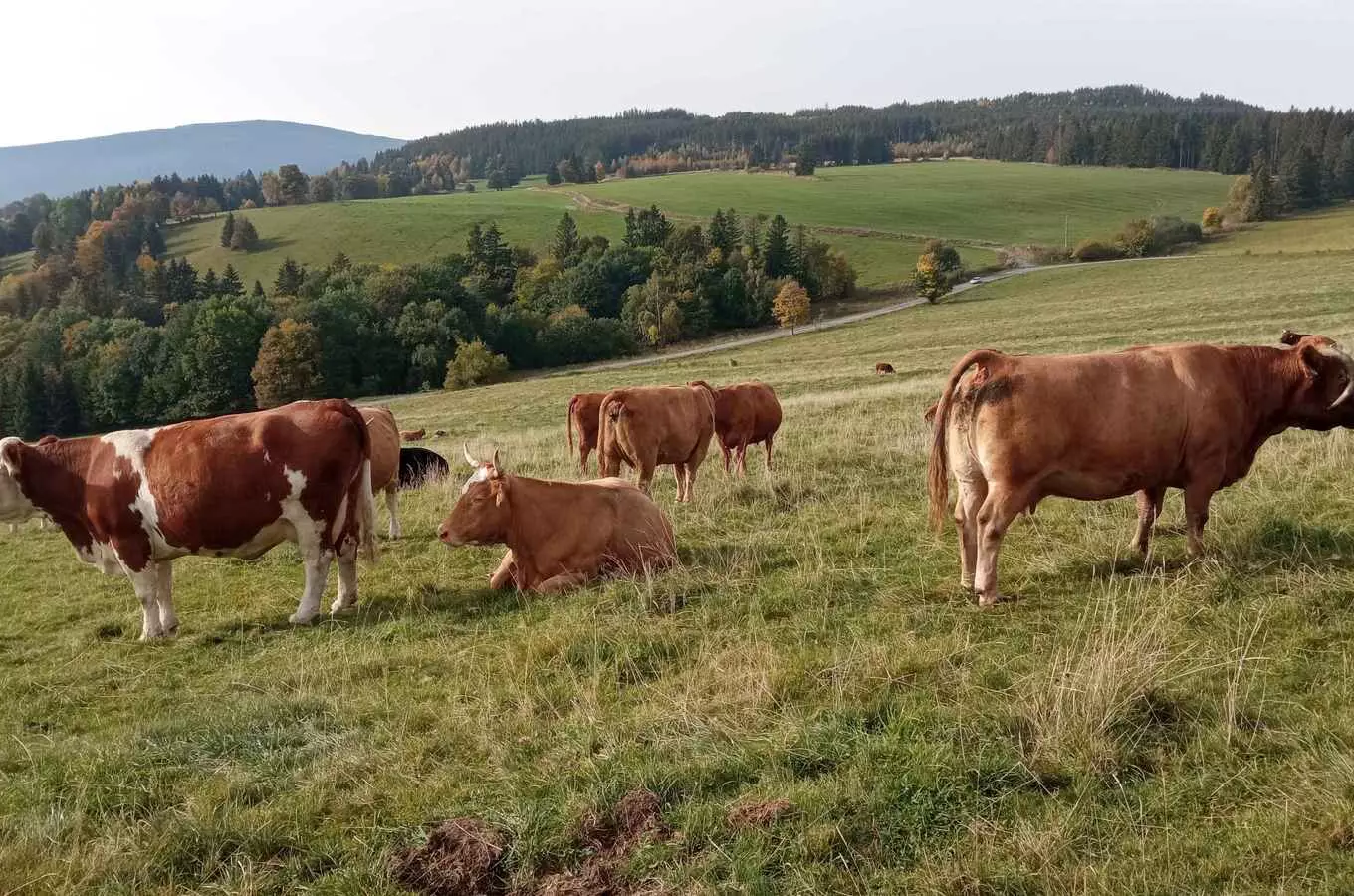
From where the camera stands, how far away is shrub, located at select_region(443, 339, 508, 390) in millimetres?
74562

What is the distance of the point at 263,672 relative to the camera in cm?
727

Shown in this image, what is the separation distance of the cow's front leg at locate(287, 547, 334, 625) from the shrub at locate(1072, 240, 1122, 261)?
97512 millimetres

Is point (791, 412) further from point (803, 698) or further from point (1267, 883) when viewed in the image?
point (1267, 883)

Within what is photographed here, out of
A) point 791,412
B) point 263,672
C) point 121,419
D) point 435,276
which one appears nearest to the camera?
point 263,672

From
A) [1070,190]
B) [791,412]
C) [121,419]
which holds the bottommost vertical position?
[121,419]

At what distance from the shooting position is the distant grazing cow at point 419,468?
16.5m

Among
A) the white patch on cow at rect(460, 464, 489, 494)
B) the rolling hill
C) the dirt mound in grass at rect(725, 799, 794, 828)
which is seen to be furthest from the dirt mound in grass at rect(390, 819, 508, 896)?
the rolling hill

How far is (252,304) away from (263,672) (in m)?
84.9

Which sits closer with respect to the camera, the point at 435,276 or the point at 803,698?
the point at 803,698

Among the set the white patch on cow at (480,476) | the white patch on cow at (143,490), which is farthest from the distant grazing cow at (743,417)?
the white patch on cow at (143,490)

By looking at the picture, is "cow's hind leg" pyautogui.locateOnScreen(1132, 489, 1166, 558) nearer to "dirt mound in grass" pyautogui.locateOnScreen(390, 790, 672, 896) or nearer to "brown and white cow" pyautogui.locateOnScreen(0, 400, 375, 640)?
"dirt mound in grass" pyautogui.locateOnScreen(390, 790, 672, 896)

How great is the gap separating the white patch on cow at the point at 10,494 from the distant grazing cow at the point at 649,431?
265 inches

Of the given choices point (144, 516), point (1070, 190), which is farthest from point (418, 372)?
point (1070, 190)

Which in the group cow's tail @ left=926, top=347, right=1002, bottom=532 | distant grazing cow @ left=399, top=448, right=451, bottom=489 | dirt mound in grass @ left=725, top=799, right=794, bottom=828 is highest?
cow's tail @ left=926, top=347, right=1002, bottom=532
